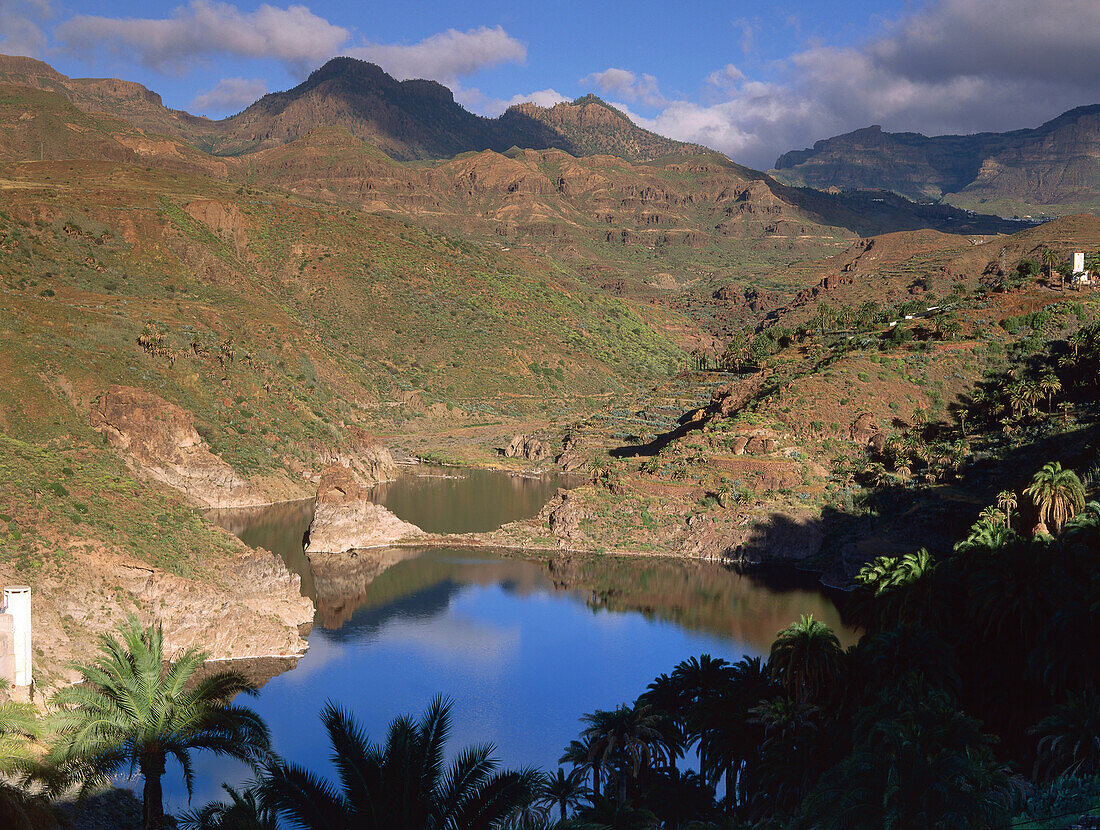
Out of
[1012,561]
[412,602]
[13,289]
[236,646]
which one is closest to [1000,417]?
[1012,561]

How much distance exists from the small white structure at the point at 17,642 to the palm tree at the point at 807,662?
26262mm

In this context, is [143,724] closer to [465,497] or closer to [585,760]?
[585,760]

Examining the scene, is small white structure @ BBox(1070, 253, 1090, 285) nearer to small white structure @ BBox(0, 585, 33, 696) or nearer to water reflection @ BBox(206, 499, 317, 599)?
water reflection @ BBox(206, 499, 317, 599)

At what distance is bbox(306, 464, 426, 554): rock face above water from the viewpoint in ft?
225

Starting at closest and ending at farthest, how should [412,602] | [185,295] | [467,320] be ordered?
[412,602]
[185,295]
[467,320]

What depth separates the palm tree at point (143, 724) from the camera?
25688 millimetres

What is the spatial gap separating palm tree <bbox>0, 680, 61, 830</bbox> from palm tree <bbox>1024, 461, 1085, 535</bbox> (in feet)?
135

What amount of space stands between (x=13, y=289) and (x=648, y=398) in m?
80.6

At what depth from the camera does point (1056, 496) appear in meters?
44.2

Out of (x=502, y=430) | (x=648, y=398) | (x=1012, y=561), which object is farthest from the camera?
(x=648, y=398)

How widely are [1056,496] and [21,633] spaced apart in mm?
43655

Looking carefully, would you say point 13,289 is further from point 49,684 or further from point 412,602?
point 49,684

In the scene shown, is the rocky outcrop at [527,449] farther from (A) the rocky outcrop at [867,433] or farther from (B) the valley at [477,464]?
(A) the rocky outcrop at [867,433]

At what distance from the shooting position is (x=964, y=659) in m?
35.4
